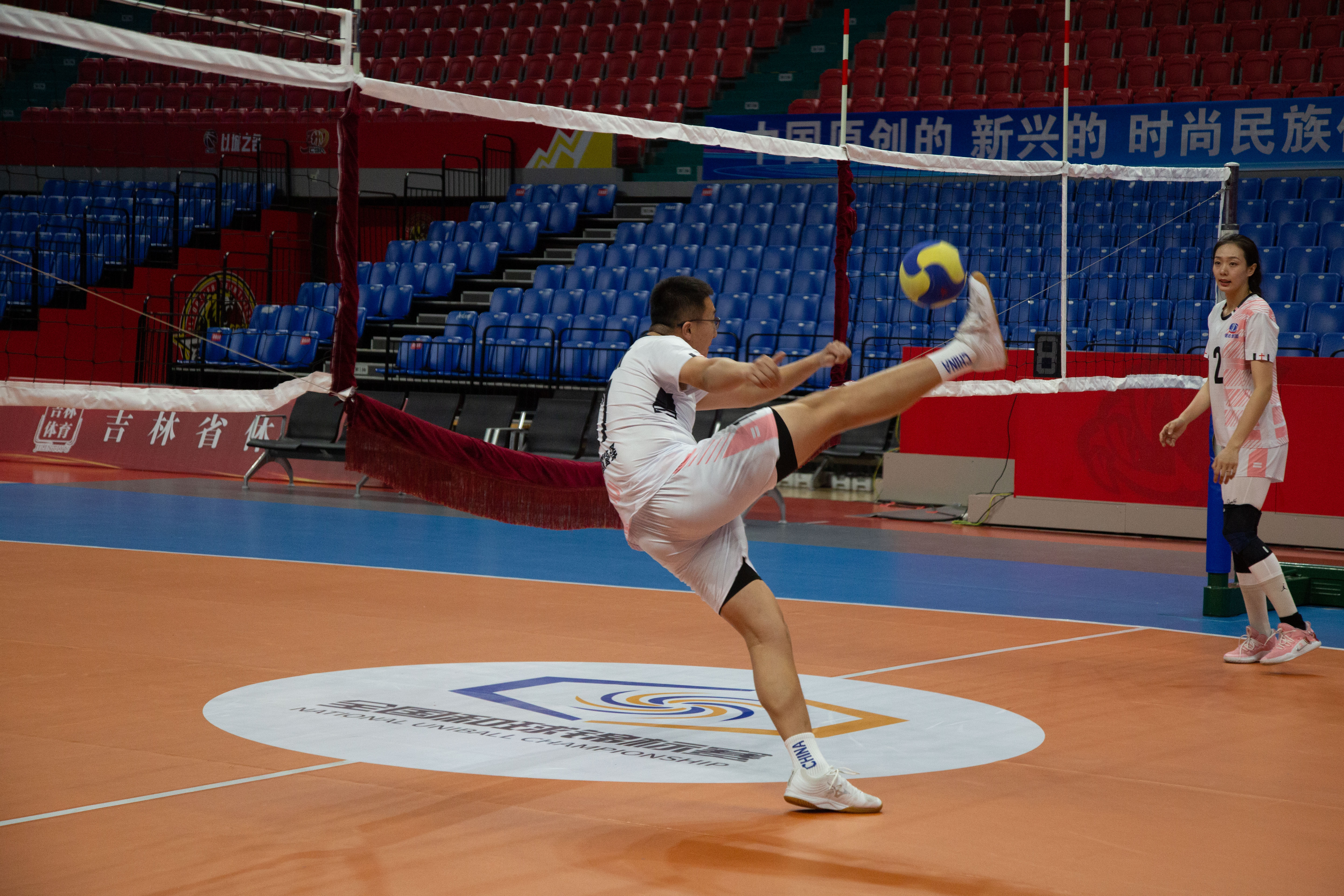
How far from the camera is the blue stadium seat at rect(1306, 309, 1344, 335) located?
43.9 feet

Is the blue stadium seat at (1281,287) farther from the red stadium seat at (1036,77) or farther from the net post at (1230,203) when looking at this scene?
the net post at (1230,203)

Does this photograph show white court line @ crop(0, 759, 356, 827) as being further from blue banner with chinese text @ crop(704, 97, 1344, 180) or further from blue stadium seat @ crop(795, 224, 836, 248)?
blue stadium seat @ crop(795, 224, 836, 248)

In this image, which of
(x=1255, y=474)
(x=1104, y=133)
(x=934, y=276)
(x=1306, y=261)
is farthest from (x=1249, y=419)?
(x=1104, y=133)

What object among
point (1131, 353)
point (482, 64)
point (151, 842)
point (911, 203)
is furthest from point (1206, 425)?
point (482, 64)

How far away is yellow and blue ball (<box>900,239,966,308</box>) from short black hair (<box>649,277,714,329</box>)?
79 cm

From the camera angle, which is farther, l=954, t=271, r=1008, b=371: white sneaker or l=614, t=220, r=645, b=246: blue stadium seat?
l=614, t=220, r=645, b=246: blue stadium seat

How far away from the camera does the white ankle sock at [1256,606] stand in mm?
6656

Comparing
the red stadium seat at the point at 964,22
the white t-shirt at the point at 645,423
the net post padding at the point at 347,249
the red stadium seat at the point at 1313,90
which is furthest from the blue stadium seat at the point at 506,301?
the white t-shirt at the point at 645,423

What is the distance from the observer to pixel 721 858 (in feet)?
11.8

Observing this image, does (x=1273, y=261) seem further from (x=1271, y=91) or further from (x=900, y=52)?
(x=900, y=52)

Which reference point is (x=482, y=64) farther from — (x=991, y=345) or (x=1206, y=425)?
(x=991, y=345)

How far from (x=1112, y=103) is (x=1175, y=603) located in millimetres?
9775

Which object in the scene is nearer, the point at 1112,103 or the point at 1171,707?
the point at 1171,707

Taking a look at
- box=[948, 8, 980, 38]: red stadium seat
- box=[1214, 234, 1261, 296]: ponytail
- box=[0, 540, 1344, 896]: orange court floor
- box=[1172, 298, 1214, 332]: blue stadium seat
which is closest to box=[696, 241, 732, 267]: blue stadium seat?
box=[948, 8, 980, 38]: red stadium seat
